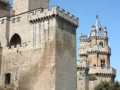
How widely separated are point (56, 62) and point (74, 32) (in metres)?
6.18

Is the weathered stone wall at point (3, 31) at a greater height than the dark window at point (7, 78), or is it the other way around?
the weathered stone wall at point (3, 31)

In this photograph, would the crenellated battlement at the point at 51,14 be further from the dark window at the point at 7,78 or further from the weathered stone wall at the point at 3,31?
the dark window at the point at 7,78

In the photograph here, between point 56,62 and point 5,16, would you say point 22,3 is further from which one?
point 56,62

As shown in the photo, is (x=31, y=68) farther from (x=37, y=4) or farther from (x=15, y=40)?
(x=37, y=4)

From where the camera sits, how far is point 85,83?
156 feet

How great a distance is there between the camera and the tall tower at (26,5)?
41281 mm

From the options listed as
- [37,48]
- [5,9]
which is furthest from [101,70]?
[5,9]

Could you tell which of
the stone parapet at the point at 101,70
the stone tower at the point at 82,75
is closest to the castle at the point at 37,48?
the stone tower at the point at 82,75

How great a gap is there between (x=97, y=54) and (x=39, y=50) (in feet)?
66.4

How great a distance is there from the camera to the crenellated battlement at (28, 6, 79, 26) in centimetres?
3576

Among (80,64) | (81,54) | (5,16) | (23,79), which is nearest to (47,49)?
(23,79)

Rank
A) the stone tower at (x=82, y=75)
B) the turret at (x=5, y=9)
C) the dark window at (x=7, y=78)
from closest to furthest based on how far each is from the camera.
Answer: the dark window at (x=7, y=78) → the turret at (x=5, y=9) → the stone tower at (x=82, y=75)

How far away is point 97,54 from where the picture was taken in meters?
53.8

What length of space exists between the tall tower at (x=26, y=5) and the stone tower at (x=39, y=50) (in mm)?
→ 996
